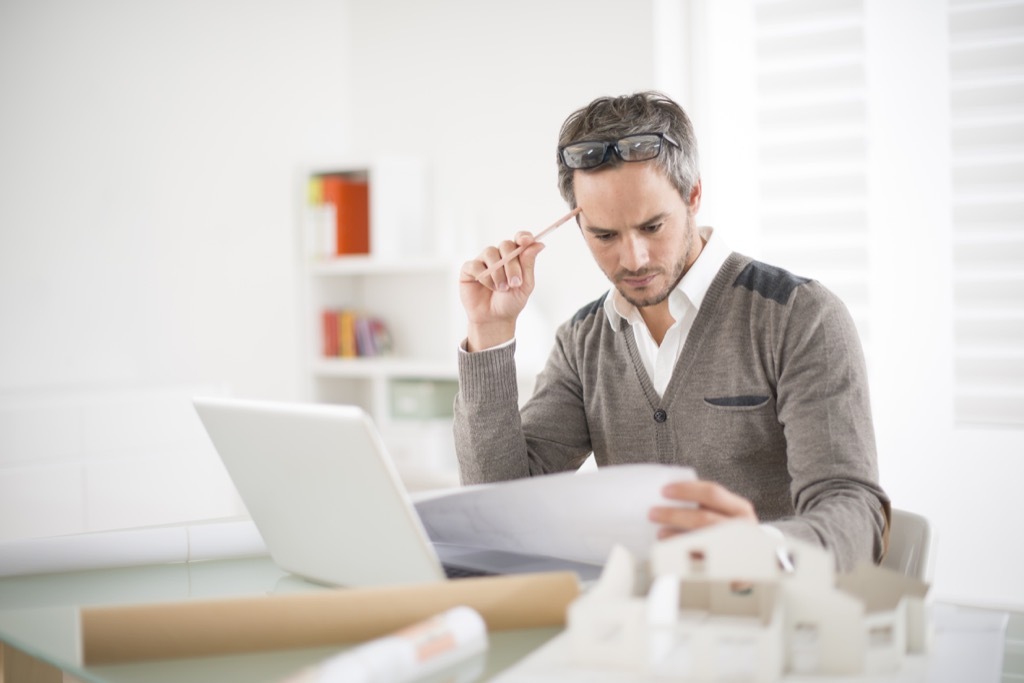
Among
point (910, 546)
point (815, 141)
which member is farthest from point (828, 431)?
point (815, 141)

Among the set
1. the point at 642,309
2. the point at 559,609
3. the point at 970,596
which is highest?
the point at 642,309

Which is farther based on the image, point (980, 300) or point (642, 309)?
point (980, 300)

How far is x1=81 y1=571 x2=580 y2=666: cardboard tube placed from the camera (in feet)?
2.81

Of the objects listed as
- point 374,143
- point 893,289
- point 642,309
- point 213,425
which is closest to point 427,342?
point 374,143

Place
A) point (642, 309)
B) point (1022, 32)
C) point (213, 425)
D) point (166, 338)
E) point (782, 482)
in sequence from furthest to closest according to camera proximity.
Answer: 1. point (166, 338)
2. point (1022, 32)
3. point (642, 309)
4. point (782, 482)
5. point (213, 425)

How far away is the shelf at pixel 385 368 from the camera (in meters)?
3.83

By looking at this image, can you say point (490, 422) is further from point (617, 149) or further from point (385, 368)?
point (385, 368)

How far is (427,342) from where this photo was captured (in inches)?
162

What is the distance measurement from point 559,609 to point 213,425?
0.42 m

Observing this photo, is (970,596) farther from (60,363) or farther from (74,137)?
(74,137)

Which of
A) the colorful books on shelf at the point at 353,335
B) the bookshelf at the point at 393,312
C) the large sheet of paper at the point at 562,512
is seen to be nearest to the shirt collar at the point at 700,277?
the large sheet of paper at the point at 562,512

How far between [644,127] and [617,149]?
3.7 inches

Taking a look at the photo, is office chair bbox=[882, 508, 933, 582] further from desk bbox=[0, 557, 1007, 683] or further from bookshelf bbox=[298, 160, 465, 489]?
bookshelf bbox=[298, 160, 465, 489]

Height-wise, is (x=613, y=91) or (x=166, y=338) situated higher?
(x=613, y=91)
